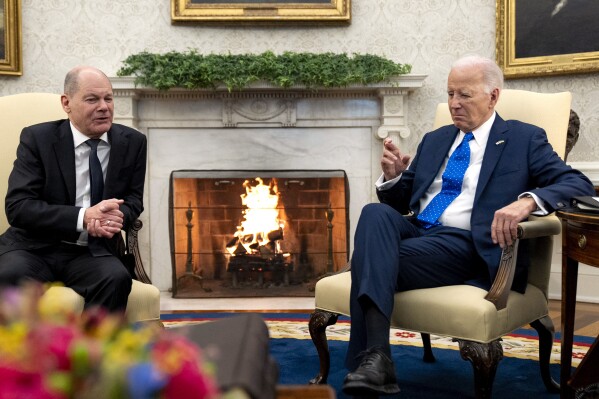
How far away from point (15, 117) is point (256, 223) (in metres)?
2.28

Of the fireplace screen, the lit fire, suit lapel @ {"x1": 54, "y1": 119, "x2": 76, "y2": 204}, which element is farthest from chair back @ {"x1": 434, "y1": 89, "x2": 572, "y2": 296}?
the lit fire

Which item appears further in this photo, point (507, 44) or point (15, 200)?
point (507, 44)

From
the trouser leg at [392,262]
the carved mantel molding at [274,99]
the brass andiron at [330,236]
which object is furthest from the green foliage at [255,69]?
the trouser leg at [392,262]

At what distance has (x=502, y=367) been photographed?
2.93 metres

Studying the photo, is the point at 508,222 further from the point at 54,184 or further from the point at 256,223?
the point at 256,223

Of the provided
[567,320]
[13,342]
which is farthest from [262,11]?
[13,342]

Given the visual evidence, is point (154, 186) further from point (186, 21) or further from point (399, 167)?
point (399, 167)

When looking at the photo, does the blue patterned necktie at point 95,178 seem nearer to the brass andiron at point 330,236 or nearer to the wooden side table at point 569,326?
the wooden side table at point 569,326

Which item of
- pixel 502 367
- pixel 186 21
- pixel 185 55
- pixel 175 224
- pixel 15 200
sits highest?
pixel 186 21

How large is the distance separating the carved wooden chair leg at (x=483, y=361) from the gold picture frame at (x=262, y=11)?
11.0ft

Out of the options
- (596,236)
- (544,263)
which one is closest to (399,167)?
(544,263)

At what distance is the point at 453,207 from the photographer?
265 centimetres

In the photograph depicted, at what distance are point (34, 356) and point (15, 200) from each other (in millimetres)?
2121

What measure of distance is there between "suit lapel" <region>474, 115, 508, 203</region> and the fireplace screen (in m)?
2.27
